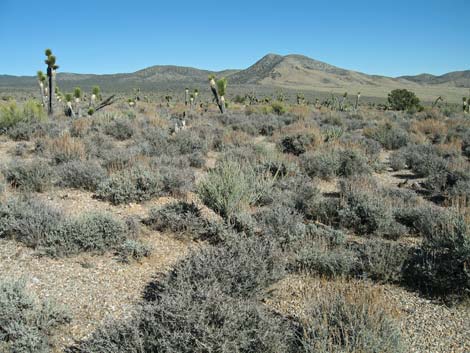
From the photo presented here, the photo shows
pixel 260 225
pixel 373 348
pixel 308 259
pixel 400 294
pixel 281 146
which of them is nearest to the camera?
pixel 373 348

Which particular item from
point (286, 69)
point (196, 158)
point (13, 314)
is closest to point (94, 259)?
point (13, 314)

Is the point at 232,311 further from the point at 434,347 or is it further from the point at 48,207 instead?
the point at 48,207

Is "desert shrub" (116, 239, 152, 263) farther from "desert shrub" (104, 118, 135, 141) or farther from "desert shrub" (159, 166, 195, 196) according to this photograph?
"desert shrub" (104, 118, 135, 141)

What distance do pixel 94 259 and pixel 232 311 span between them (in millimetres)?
2714

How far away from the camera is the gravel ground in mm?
3492

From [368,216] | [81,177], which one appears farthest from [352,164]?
[81,177]

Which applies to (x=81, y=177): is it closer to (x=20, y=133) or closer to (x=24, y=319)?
(x=24, y=319)

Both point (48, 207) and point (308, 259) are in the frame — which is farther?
point (48, 207)

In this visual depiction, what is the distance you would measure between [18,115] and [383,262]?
15657 mm

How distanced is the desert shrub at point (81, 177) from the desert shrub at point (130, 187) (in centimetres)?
37

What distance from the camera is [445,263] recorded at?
4.50 metres

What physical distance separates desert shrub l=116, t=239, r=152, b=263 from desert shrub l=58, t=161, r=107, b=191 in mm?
3089

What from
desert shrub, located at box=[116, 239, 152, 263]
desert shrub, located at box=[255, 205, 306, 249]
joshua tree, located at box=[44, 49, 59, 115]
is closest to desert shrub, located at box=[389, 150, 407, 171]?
desert shrub, located at box=[255, 205, 306, 249]

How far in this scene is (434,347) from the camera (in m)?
3.44
